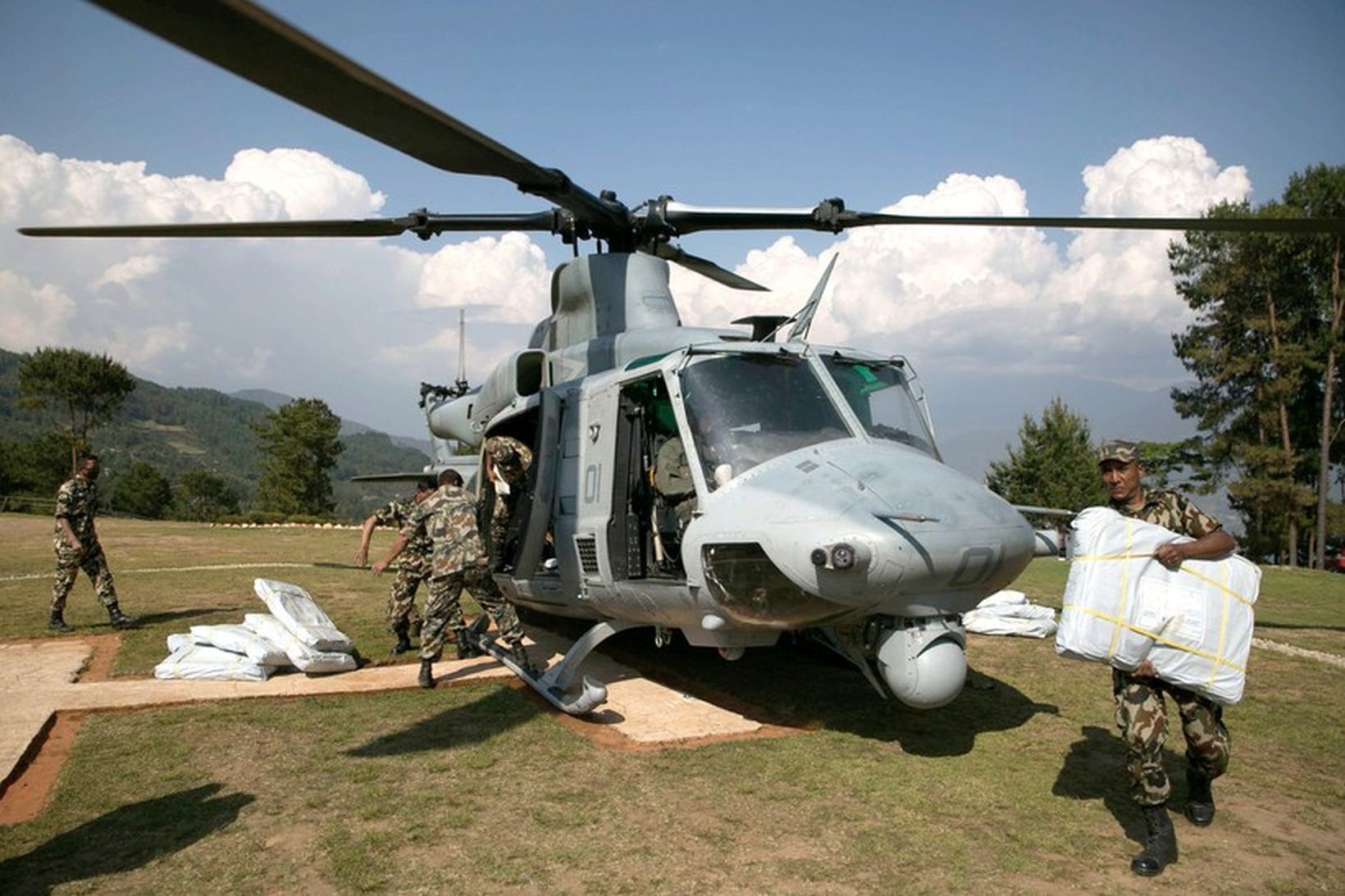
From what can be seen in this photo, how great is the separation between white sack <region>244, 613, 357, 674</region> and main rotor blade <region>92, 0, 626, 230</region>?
13.1 feet

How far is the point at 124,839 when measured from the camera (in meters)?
3.65

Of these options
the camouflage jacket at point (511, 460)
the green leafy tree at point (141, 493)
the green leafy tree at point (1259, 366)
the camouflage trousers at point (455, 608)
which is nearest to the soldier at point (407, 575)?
the camouflage trousers at point (455, 608)

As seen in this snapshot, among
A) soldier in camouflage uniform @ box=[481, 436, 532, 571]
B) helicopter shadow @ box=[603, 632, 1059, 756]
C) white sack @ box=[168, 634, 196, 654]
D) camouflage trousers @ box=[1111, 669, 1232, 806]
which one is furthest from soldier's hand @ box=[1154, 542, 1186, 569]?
white sack @ box=[168, 634, 196, 654]

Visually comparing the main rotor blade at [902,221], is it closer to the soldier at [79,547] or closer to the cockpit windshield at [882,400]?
the cockpit windshield at [882,400]

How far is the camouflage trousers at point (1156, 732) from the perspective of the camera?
3.56 metres

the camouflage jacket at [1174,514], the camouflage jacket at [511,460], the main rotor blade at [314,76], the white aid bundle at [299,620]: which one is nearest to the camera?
the main rotor blade at [314,76]

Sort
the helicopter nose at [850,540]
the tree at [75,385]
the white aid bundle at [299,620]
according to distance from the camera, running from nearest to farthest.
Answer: the helicopter nose at [850,540] → the white aid bundle at [299,620] → the tree at [75,385]

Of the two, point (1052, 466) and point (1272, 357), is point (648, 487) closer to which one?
point (1272, 357)

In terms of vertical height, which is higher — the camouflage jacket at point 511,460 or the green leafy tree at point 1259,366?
the green leafy tree at point 1259,366

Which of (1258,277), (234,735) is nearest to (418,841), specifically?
(234,735)

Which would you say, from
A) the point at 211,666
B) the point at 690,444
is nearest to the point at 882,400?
the point at 690,444

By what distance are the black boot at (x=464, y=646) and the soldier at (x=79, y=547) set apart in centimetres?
399

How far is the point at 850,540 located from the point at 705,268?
6040 mm

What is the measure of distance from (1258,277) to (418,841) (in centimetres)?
3669
